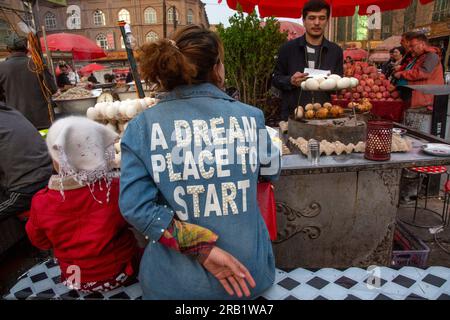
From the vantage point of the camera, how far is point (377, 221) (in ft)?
7.72

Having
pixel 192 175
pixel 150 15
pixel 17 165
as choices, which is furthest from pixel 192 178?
pixel 150 15

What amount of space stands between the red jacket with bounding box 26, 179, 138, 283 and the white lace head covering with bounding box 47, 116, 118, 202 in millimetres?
76

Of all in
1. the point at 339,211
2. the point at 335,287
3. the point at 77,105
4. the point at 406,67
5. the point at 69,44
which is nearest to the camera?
the point at 335,287

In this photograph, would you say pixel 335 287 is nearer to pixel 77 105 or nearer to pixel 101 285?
pixel 101 285

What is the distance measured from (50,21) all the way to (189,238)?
4585 cm

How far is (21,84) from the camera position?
4262 mm

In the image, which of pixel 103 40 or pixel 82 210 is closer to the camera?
pixel 82 210

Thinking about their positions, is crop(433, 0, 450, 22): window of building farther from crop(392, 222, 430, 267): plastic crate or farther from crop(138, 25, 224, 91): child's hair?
crop(138, 25, 224, 91): child's hair

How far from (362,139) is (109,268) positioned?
1.93 meters

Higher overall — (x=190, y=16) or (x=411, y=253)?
(x=190, y=16)

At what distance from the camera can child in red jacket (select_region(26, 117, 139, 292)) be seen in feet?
4.77

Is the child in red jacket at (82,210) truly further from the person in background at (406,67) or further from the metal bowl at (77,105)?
the person in background at (406,67)
